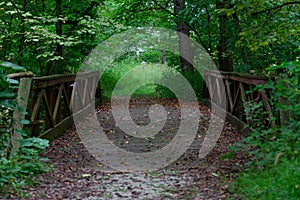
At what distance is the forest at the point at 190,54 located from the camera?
3887 mm

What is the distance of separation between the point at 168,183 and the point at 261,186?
3.73 feet

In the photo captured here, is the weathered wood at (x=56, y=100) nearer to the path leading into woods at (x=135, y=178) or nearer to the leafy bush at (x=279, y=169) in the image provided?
the path leading into woods at (x=135, y=178)

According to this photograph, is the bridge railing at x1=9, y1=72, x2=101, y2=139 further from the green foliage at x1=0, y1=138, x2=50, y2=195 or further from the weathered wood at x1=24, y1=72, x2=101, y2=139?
the green foliage at x1=0, y1=138, x2=50, y2=195

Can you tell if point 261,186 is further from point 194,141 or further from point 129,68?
point 129,68

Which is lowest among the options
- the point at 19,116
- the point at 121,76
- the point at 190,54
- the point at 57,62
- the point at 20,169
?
the point at 20,169

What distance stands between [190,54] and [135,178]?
36.6 ft

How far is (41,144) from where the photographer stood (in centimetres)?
491

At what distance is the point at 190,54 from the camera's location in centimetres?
1538

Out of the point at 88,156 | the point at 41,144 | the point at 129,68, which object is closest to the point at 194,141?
the point at 88,156

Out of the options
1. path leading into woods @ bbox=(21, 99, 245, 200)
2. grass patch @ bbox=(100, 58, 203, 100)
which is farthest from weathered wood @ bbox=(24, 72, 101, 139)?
grass patch @ bbox=(100, 58, 203, 100)

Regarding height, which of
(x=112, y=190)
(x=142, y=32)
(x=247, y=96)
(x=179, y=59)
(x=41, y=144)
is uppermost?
(x=142, y=32)

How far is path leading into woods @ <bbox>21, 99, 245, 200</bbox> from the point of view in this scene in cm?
402

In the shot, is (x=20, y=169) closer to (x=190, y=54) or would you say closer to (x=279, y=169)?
(x=279, y=169)

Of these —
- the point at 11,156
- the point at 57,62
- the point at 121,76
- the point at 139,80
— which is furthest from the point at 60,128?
the point at 139,80
